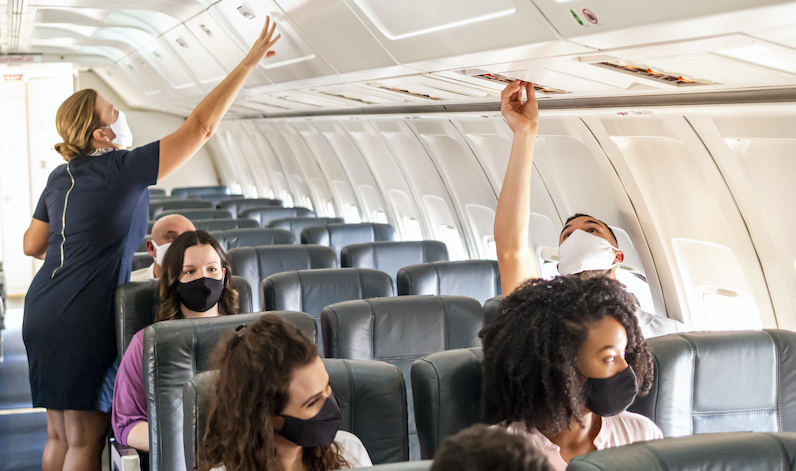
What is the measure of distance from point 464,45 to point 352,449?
1931mm

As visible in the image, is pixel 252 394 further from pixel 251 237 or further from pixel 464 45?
pixel 251 237

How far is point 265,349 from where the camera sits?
1845 mm

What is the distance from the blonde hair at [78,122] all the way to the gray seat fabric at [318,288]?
1335mm

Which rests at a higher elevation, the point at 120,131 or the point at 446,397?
the point at 120,131

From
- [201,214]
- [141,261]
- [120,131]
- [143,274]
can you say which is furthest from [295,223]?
[120,131]

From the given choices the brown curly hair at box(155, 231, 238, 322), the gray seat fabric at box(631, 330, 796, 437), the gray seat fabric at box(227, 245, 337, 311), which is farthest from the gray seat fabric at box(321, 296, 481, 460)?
the gray seat fabric at box(227, 245, 337, 311)

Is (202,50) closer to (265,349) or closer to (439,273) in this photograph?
(439,273)

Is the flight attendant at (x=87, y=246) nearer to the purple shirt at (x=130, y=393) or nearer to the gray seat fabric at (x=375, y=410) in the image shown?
the purple shirt at (x=130, y=393)

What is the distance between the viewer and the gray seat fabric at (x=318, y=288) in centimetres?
405

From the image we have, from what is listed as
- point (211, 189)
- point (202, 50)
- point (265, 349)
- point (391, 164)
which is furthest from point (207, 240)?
point (211, 189)

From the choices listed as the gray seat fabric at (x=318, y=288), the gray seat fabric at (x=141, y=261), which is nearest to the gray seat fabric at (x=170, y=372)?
the gray seat fabric at (x=318, y=288)

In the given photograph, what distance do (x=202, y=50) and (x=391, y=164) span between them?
7.94 ft

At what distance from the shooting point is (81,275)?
3.09 meters

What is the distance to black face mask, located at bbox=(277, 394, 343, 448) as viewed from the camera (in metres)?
1.85
